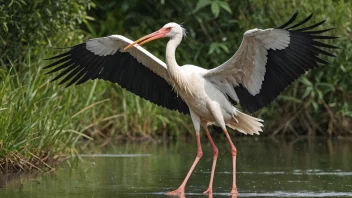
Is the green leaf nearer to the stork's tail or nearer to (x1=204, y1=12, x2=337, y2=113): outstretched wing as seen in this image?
the stork's tail

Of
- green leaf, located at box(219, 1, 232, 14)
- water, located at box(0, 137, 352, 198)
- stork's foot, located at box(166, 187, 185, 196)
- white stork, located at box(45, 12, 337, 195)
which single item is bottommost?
stork's foot, located at box(166, 187, 185, 196)

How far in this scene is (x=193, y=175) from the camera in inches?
474

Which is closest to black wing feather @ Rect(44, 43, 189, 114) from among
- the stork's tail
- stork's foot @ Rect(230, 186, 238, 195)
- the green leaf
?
the stork's tail

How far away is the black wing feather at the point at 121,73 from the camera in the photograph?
39.2ft

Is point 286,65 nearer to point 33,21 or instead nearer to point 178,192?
point 178,192

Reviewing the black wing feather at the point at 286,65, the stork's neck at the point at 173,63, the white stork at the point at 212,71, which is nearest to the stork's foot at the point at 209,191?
the white stork at the point at 212,71

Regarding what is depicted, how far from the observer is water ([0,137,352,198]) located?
9930 mm

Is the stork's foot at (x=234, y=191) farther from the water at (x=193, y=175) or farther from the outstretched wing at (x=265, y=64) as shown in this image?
the outstretched wing at (x=265, y=64)

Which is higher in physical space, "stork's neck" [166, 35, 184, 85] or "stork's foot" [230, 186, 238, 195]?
"stork's neck" [166, 35, 184, 85]

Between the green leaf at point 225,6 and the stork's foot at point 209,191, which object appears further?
the green leaf at point 225,6

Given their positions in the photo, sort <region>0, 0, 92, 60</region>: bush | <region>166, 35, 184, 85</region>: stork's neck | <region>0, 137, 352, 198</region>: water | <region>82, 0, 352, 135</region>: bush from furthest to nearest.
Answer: <region>82, 0, 352, 135</region>: bush, <region>0, 0, 92, 60</region>: bush, <region>166, 35, 184, 85</region>: stork's neck, <region>0, 137, 352, 198</region>: water

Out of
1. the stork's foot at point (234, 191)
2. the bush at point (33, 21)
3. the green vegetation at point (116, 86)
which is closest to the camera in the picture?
the stork's foot at point (234, 191)

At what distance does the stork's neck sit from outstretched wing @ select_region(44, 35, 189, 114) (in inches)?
28.6

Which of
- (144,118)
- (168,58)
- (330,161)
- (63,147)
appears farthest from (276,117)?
(168,58)
